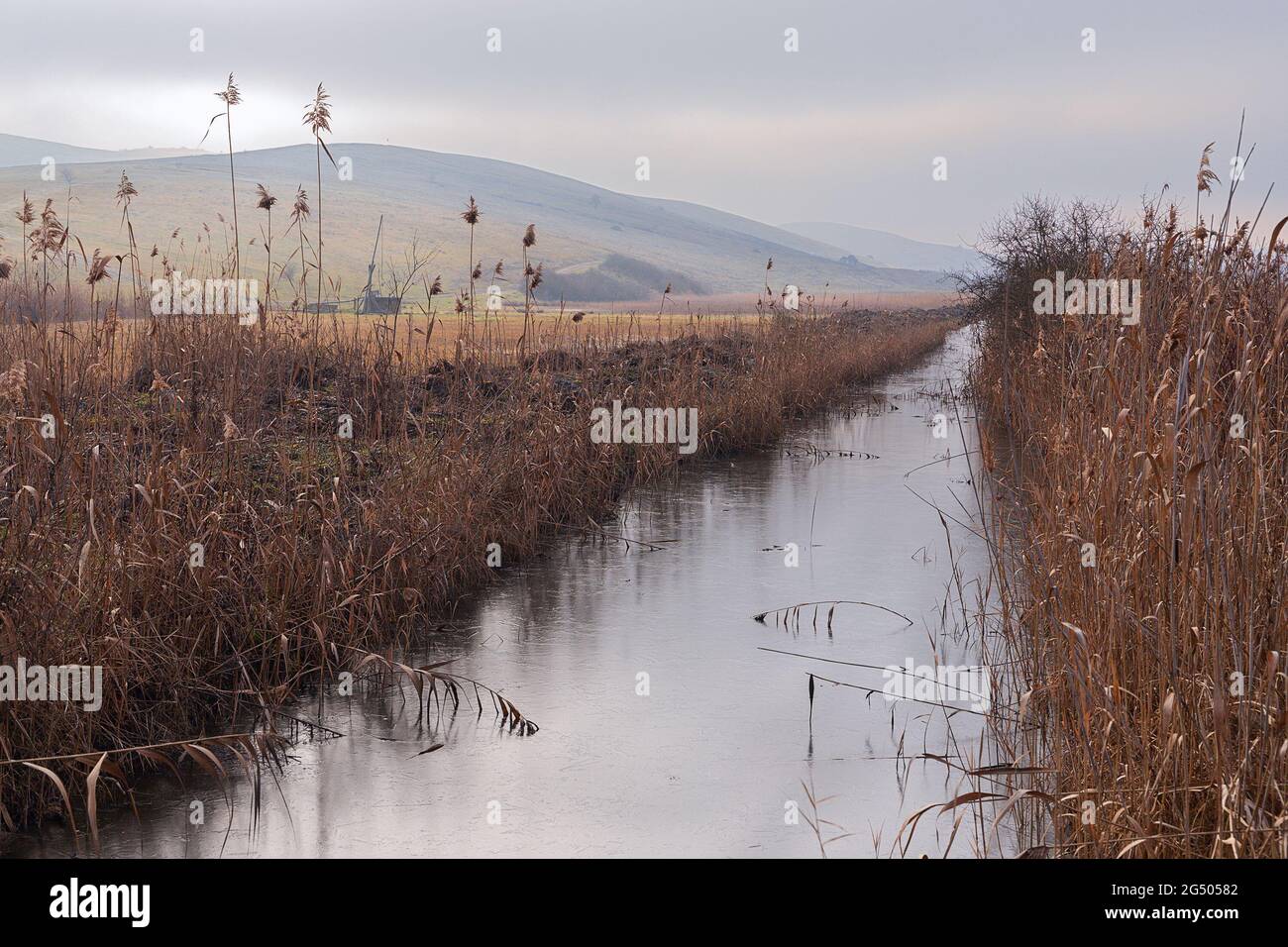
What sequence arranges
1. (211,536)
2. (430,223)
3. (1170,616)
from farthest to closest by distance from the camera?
(430,223)
(211,536)
(1170,616)

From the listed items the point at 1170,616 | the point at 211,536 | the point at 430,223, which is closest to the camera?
the point at 1170,616

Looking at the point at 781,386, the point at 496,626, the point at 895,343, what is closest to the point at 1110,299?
the point at 496,626

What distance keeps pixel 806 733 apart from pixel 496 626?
72.0 inches

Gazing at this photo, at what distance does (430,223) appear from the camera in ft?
379

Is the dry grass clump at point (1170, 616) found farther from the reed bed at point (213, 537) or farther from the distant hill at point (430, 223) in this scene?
the distant hill at point (430, 223)

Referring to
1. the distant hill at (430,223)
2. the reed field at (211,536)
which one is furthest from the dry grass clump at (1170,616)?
the distant hill at (430,223)

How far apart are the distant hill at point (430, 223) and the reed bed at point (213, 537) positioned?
3117 centimetres

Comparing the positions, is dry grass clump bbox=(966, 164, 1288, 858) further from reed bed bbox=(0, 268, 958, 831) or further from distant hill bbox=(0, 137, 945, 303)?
distant hill bbox=(0, 137, 945, 303)

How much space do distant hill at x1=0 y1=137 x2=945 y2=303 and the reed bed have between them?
102ft

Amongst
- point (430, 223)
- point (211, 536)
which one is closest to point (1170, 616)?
point (211, 536)

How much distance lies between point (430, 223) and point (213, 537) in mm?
116148

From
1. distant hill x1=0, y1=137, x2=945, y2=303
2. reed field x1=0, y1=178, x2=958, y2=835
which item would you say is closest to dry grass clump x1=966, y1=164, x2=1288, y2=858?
reed field x1=0, y1=178, x2=958, y2=835

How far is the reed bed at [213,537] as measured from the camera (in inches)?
133

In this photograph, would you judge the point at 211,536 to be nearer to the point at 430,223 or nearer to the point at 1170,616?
the point at 1170,616
